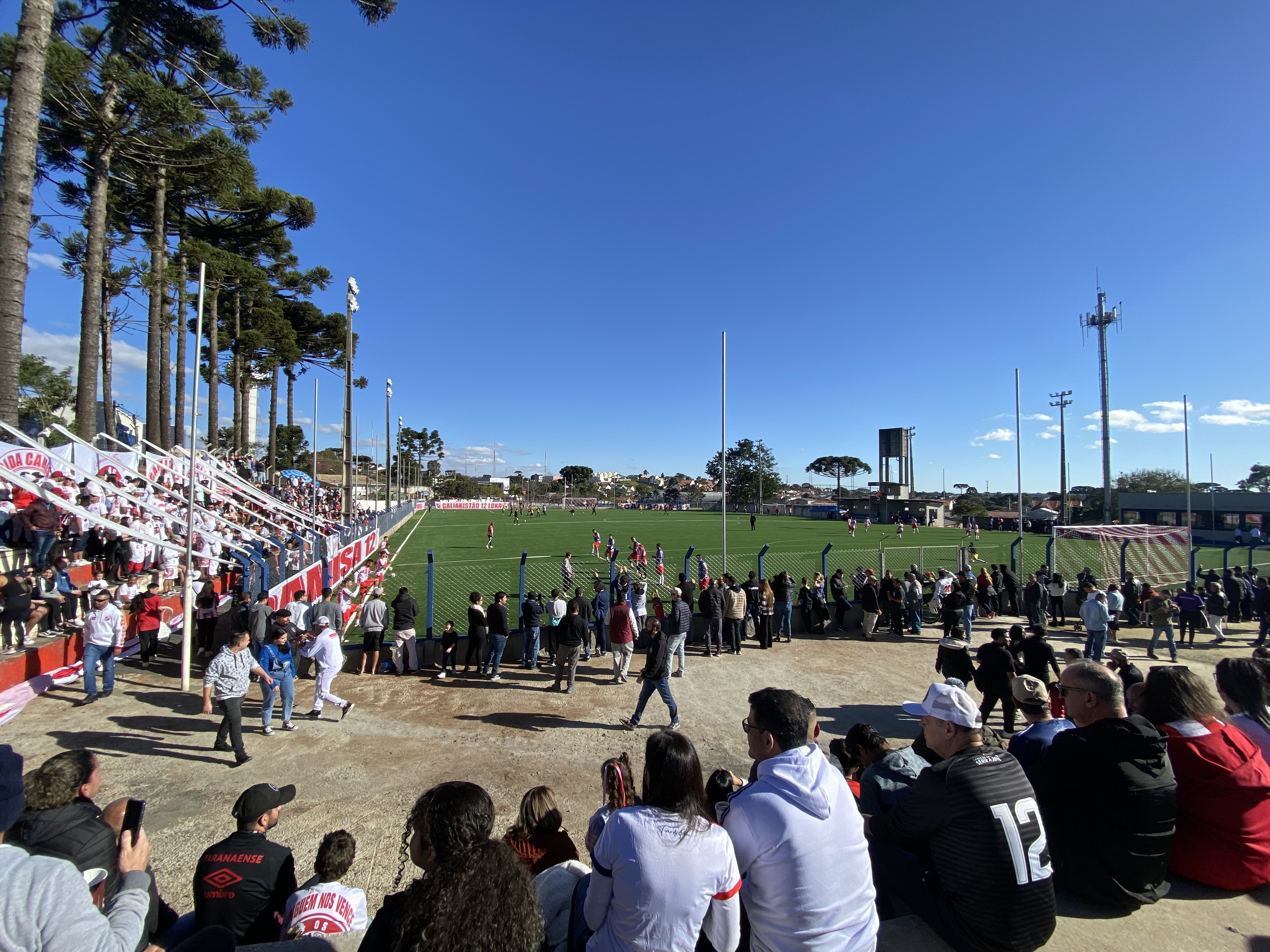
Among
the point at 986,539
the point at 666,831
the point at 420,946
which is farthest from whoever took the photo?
the point at 986,539

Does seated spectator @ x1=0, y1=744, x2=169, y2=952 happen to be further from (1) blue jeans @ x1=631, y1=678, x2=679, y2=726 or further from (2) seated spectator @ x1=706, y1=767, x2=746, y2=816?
(1) blue jeans @ x1=631, y1=678, x2=679, y2=726

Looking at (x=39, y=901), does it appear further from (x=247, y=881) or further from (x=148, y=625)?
(x=148, y=625)

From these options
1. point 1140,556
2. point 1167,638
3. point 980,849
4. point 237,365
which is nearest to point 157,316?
point 237,365

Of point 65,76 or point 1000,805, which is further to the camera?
point 65,76

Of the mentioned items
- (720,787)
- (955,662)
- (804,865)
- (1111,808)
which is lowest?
(955,662)

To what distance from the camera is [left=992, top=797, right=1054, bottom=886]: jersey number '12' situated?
2.34 meters

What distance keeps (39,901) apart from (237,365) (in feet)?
141

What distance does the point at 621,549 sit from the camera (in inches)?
1268

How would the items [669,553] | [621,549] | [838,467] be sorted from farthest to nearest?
[838,467], [621,549], [669,553]

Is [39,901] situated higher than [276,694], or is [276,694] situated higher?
[39,901]

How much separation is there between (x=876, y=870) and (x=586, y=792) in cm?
350

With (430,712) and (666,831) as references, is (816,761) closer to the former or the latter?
(666,831)

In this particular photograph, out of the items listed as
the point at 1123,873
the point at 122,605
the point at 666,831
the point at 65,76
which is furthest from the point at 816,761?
the point at 65,76

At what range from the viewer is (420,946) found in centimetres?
157
